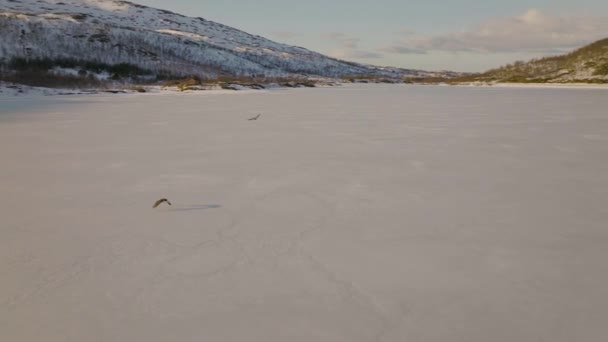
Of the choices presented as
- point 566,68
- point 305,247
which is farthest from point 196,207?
point 566,68

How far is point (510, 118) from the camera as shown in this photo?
899cm

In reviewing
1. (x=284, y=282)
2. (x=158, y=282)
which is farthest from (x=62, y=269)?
(x=284, y=282)

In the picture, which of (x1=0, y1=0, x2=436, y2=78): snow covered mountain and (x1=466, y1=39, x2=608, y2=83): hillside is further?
(x1=0, y1=0, x2=436, y2=78): snow covered mountain

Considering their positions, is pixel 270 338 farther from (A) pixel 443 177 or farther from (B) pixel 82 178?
(B) pixel 82 178

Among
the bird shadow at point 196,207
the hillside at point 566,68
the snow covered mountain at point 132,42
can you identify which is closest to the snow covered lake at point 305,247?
the bird shadow at point 196,207

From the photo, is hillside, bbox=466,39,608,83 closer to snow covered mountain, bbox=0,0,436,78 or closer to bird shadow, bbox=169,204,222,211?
bird shadow, bbox=169,204,222,211

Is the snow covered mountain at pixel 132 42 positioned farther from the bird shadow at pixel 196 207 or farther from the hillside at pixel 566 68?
the bird shadow at pixel 196 207

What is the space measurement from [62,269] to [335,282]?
1266 millimetres

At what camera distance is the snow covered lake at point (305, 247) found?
1.61 m

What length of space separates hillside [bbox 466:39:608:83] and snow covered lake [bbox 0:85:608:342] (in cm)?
2915

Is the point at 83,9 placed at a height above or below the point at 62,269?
above

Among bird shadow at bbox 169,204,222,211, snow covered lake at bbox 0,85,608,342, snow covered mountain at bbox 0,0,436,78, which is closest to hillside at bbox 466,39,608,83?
snow covered lake at bbox 0,85,608,342

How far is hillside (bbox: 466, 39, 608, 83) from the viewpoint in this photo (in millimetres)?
28897

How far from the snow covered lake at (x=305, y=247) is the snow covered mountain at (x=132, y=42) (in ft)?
163
